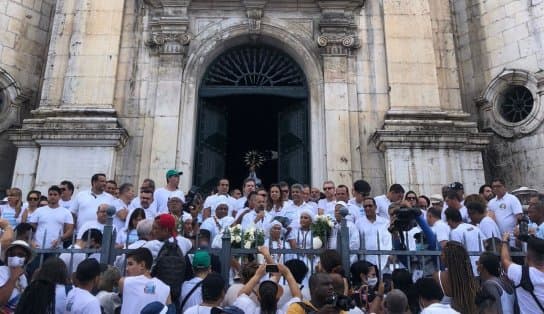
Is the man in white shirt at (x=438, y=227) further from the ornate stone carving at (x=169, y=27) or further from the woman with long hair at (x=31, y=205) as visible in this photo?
the ornate stone carving at (x=169, y=27)

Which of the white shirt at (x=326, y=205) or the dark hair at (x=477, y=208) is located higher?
the white shirt at (x=326, y=205)

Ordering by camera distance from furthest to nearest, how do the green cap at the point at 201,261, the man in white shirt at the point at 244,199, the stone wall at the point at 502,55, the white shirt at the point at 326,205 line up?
the stone wall at the point at 502,55 → the man in white shirt at the point at 244,199 → the white shirt at the point at 326,205 → the green cap at the point at 201,261

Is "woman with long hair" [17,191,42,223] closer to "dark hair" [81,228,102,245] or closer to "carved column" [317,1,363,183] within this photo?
"dark hair" [81,228,102,245]

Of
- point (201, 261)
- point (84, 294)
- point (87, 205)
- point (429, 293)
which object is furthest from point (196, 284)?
point (87, 205)

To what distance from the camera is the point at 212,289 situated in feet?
15.8

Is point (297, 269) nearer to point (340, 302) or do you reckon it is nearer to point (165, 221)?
point (165, 221)

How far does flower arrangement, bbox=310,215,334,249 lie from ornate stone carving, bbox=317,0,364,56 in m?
7.31

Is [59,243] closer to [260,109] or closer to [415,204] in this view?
[415,204]

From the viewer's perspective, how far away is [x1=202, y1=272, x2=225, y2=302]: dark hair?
480 centimetres

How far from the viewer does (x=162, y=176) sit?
12.2 m

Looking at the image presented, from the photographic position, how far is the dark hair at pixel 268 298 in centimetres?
479

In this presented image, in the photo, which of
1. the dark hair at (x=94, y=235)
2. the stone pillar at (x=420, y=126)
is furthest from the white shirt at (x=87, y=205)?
the stone pillar at (x=420, y=126)

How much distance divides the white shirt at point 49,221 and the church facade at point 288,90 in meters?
3.80

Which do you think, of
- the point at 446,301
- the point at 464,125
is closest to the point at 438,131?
the point at 464,125
